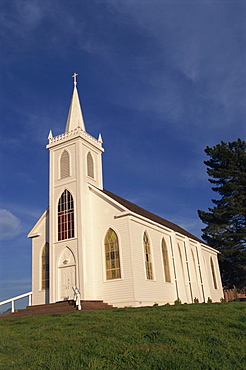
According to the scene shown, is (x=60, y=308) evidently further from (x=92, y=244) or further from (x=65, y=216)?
(x=65, y=216)

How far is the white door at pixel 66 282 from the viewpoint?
22388 millimetres

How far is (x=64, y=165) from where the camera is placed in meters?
25.9

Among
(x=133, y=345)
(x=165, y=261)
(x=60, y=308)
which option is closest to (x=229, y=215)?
(x=165, y=261)

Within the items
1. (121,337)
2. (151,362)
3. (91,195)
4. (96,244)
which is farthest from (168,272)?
(151,362)

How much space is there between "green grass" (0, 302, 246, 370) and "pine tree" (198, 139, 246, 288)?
106 feet

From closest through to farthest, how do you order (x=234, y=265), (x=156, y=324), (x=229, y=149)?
(x=156, y=324)
(x=234, y=265)
(x=229, y=149)

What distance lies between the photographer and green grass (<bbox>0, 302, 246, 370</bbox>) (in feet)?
21.5

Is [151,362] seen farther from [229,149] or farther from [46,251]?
[229,149]

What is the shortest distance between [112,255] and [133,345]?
49.3ft

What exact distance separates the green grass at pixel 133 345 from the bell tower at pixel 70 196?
12.1 metres

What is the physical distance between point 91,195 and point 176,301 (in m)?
9.38

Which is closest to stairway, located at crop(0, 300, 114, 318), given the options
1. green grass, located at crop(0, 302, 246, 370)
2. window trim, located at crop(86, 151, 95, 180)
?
green grass, located at crop(0, 302, 246, 370)

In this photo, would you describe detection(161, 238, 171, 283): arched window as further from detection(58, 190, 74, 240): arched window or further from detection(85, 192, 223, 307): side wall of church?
detection(58, 190, 74, 240): arched window

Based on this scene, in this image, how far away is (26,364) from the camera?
269 inches
